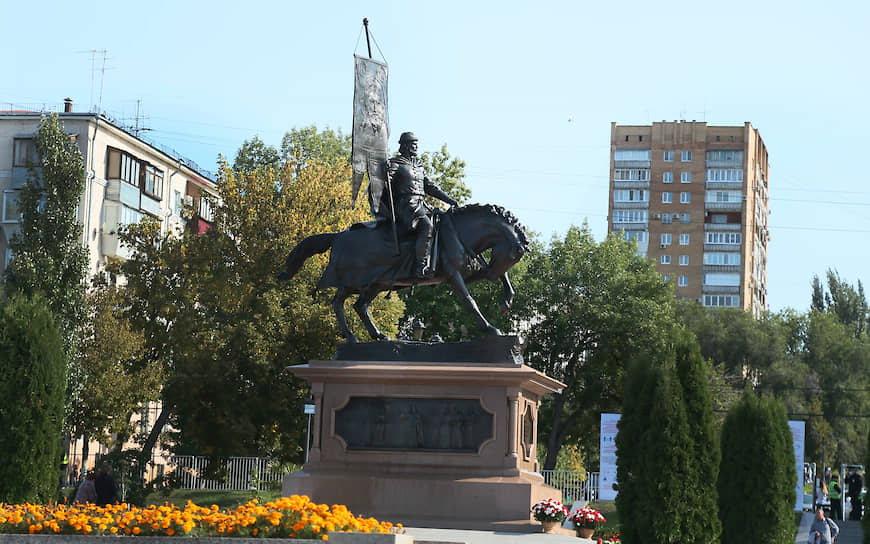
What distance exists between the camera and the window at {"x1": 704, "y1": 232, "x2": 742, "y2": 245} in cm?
9981

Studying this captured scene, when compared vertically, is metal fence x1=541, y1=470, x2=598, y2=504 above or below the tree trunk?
below

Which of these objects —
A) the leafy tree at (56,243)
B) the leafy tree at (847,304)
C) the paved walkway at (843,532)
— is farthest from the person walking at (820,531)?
the leafy tree at (847,304)

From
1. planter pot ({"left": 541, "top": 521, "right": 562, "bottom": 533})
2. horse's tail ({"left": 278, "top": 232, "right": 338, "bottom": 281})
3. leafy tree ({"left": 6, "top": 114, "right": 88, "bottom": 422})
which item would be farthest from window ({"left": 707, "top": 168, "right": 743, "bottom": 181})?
planter pot ({"left": 541, "top": 521, "right": 562, "bottom": 533})

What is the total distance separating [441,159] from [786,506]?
32031mm

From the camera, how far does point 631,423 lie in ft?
52.7

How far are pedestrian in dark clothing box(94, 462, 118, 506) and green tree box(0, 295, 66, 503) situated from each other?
165cm

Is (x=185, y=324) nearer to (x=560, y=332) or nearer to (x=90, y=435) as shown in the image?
(x=90, y=435)

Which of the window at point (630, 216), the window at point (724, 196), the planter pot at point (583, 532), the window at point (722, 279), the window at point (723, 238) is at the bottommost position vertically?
the planter pot at point (583, 532)

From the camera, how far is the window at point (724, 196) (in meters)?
99.7

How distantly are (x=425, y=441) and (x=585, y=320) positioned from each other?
33.7 metres

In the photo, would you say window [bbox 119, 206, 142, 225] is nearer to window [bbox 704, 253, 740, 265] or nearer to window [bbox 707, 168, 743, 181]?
window [bbox 704, 253, 740, 265]

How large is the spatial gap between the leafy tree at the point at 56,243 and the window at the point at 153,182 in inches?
830

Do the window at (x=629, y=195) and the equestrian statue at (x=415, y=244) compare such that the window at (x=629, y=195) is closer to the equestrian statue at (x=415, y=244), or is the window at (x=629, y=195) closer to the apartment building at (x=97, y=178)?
the apartment building at (x=97, y=178)

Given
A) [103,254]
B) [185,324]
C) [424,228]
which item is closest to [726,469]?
[424,228]
